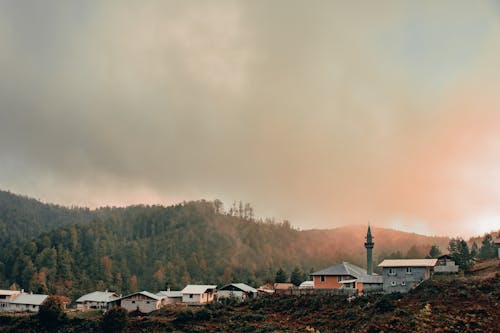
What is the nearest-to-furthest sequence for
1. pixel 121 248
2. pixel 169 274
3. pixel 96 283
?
pixel 96 283 < pixel 169 274 < pixel 121 248

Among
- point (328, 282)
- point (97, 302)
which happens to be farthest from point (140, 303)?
point (328, 282)

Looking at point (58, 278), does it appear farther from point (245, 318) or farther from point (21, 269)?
point (245, 318)

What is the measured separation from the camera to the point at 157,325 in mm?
67750

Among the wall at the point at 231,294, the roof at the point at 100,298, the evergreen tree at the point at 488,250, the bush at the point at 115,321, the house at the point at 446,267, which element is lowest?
the bush at the point at 115,321

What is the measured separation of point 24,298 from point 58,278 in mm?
47513

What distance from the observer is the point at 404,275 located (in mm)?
64312

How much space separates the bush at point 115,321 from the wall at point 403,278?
3463 cm

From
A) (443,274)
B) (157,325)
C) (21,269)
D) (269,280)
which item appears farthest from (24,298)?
(443,274)

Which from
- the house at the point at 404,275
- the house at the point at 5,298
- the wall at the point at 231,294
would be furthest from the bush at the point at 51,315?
the house at the point at 404,275

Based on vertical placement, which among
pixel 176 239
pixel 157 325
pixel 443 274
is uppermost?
pixel 176 239

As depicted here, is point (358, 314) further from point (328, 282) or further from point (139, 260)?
point (139, 260)

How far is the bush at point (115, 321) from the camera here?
6850 centimetres

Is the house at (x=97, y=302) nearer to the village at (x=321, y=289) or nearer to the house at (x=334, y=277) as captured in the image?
the village at (x=321, y=289)

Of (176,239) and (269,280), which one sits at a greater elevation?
(176,239)
